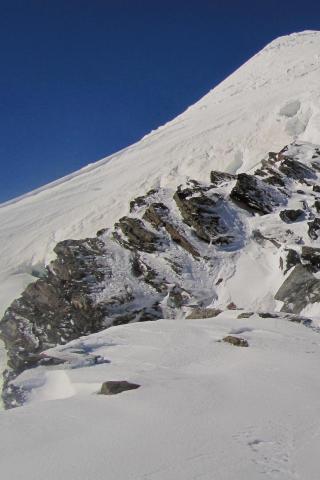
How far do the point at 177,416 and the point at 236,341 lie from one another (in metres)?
4.83

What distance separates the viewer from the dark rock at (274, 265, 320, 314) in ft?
60.0

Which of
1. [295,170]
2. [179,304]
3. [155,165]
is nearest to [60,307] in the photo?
[179,304]

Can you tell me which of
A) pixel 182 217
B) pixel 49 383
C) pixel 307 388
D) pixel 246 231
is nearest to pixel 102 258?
pixel 182 217

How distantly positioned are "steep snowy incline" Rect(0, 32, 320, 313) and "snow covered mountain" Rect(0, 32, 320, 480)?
6.3 inches

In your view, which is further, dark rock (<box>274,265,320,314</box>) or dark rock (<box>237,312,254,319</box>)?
dark rock (<box>274,265,320,314</box>)

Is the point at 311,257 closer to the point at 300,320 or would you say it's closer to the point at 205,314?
the point at 205,314

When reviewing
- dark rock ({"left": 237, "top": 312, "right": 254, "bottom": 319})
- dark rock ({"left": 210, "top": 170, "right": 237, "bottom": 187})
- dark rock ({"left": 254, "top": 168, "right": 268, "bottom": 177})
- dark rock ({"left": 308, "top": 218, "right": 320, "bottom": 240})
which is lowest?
dark rock ({"left": 237, "top": 312, "right": 254, "bottom": 319})

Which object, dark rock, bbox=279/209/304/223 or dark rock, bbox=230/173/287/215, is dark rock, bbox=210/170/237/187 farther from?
dark rock, bbox=279/209/304/223

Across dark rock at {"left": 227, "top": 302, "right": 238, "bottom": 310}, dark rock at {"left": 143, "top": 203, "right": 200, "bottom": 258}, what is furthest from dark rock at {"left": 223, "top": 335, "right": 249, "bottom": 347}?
dark rock at {"left": 143, "top": 203, "right": 200, "bottom": 258}

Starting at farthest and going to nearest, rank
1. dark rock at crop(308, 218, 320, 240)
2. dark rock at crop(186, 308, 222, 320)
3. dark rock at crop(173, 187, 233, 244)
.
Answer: dark rock at crop(173, 187, 233, 244) < dark rock at crop(308, 218, 320, 240) < dark rock at crop(186, 308, 222, 320)

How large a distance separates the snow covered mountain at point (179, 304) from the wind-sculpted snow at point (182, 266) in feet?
0.20

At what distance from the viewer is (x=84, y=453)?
640 cm

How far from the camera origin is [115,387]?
9.23m

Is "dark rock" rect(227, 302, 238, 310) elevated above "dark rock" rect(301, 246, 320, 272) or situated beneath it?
situated beneath
